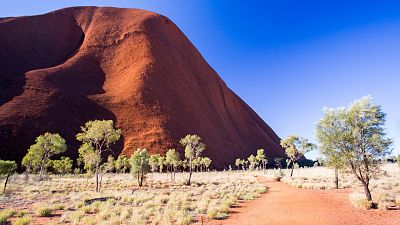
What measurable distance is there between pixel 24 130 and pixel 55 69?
2688 cm

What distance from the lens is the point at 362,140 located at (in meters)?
18.1

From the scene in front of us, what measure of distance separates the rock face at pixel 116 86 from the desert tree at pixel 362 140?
5727cm

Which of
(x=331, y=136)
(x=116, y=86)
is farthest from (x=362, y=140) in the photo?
(x=116, y=86)

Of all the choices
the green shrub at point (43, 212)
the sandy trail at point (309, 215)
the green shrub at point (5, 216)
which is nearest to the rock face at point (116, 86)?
the green shrub at point (43, 212)

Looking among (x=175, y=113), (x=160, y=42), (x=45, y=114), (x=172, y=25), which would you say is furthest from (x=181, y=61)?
A: (x=45, y=114)

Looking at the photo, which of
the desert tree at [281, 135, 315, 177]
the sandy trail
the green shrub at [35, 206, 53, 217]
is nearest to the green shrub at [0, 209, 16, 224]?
the green shrub at [35, 206, 53, 217]

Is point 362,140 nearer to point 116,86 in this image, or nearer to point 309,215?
point 309,215

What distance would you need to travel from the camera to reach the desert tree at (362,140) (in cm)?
1759

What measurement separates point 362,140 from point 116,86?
268ft

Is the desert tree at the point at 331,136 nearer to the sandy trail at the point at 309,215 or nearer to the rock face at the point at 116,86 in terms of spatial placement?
the sandy trail at the point at 309,215

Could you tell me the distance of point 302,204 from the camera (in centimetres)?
1850

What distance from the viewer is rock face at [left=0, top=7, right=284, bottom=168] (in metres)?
73.9

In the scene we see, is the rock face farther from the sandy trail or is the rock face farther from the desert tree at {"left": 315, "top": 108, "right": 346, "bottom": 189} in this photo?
the sandy trail

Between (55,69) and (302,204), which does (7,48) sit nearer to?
(55,69)
